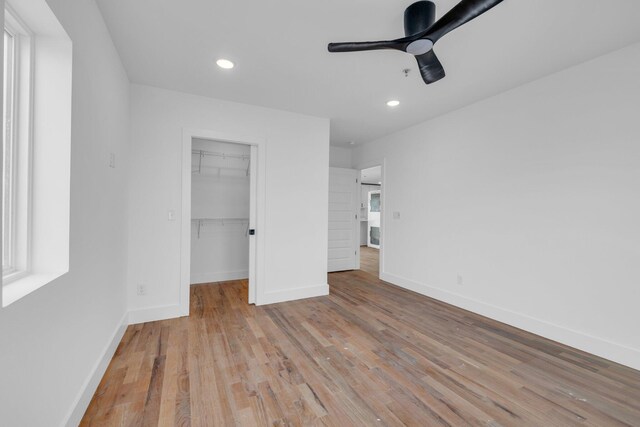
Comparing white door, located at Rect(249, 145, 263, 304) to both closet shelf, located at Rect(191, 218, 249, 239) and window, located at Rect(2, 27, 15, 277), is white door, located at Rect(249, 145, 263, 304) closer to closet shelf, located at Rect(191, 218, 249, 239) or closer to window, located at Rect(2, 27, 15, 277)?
closet shelf, located at Rect(191, 218, 249, 239)

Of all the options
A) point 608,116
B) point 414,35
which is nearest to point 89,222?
point 414,35

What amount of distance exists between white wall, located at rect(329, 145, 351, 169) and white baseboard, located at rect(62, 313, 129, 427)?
174 inches

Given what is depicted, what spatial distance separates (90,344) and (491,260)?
12.6 ft

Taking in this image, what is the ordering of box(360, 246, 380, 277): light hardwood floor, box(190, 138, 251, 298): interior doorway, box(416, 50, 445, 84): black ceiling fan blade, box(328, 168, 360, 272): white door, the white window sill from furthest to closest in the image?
box(360, 246, 380, 277): light hardwood floor → box(328, 168, 360, 272): white door → box(190, 138, 251, 298): interior doorway → box(416, 50, 445, 84): black ceiling fan blade → the white window sill

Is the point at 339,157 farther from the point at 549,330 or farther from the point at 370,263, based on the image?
the point at 549,330

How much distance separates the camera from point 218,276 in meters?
4.58

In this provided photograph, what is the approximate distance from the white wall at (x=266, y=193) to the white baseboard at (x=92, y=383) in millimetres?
626

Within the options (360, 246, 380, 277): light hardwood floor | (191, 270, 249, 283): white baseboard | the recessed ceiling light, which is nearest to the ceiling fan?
the recessed ceiling light

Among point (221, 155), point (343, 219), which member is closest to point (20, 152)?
point (221, 155)

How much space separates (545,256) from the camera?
9.13 ft

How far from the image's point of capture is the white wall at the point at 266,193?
296 centimetres

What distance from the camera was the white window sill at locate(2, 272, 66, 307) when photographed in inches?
40.8

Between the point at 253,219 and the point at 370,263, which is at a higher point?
the point at 253,219

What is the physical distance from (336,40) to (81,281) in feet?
8.05
